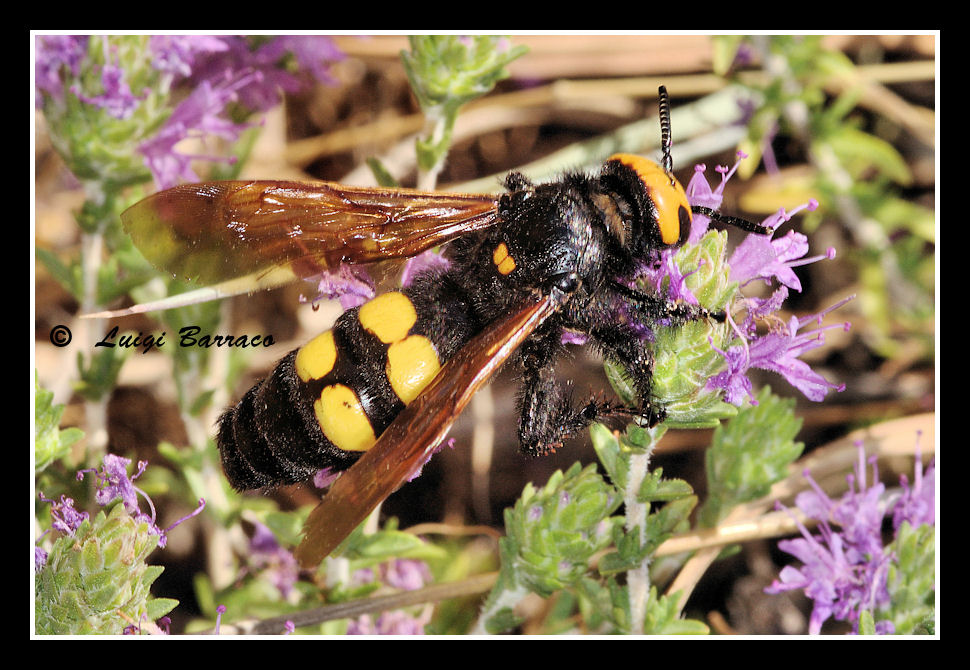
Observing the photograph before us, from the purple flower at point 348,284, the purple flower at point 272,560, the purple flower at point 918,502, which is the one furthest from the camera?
the purple flower at point 272,560

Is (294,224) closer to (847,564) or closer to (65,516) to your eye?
(65,516)

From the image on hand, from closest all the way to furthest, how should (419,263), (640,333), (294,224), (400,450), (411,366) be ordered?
(400,450), (411,366), (640,333), (294,224), (419,263)

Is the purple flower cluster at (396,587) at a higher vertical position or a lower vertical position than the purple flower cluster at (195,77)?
lower

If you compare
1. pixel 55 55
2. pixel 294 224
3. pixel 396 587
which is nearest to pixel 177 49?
pixel 55 55

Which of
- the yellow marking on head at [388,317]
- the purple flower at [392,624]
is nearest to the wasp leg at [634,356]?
the yellow marking on head at [388,317]

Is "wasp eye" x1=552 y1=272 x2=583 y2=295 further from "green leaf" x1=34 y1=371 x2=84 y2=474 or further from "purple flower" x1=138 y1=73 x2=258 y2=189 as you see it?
"green leaf" x1=34 y1=371 x2=84 y2=474

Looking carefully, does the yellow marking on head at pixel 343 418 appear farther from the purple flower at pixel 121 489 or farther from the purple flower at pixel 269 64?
the purple flower at pixel 269 64

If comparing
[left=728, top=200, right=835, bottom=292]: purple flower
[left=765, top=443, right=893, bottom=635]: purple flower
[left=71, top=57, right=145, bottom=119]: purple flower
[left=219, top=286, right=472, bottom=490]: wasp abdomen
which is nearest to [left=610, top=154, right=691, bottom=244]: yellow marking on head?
[left=728, top=200, right=835, bottom=292]: purple flower
